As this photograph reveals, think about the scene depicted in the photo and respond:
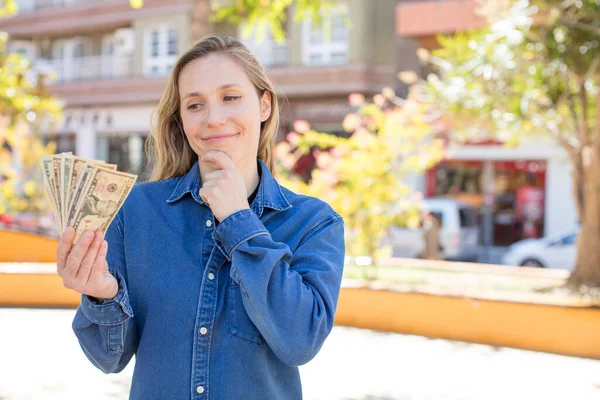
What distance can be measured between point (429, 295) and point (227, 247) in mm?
6164

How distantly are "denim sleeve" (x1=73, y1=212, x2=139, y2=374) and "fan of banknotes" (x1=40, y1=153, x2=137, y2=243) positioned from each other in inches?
6.8

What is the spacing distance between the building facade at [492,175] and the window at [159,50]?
822cm

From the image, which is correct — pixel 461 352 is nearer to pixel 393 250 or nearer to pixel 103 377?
pixel 103 377

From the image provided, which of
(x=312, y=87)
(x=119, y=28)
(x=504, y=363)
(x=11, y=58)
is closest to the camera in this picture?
(x=504, y=363)

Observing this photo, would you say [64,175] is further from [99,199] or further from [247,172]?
[247,172]

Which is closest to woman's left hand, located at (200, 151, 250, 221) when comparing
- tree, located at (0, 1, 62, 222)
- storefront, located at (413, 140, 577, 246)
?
tree, located at (0, 1, 62, 222)

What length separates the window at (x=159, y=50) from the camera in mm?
23734

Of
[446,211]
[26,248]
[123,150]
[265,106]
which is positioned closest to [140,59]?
[123,150]

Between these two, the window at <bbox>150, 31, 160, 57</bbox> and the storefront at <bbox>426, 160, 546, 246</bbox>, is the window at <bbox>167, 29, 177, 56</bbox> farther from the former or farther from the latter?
the storefront at <bbox>426, 160, 546, 246</bbox>

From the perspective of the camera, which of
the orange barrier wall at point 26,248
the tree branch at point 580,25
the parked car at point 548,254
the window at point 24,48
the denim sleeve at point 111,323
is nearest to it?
the denim sleeve at point 111,323

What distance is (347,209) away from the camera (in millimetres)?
9266

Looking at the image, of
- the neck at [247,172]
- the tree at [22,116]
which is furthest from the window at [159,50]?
the neck at [247,172]

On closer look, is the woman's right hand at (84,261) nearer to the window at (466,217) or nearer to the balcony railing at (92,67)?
the window at (466,217)

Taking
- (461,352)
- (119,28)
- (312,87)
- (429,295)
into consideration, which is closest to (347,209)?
(429,295)
